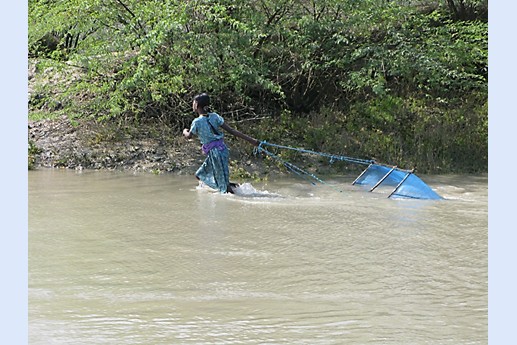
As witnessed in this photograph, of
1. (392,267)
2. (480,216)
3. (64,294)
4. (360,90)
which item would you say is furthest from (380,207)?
(360,90)

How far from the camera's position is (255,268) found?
6621 mm

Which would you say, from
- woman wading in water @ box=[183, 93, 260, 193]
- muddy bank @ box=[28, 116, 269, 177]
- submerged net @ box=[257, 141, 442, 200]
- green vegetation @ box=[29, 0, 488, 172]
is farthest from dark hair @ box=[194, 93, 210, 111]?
muddy bank @ box=[28, 116, 269, 177]

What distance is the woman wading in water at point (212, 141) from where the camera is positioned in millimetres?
10406

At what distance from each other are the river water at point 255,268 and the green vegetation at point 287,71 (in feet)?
10.4

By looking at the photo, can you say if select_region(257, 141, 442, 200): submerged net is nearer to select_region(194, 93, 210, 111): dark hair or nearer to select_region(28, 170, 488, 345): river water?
select_region(28, 170, 488, 345): river water

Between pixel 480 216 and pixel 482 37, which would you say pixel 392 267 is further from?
pixel 482 37

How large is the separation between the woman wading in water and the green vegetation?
2.41 m

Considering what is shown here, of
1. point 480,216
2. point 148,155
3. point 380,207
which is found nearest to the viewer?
point 480,216

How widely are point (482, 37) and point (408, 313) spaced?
10.5 m

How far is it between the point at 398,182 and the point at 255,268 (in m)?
4.91

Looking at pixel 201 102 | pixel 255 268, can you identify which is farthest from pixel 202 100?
pixel 255 268

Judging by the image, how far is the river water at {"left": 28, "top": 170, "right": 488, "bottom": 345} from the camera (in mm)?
5047

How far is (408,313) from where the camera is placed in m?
5.39

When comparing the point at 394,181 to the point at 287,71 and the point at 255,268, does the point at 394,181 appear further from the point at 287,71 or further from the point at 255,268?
the point at 255,268
